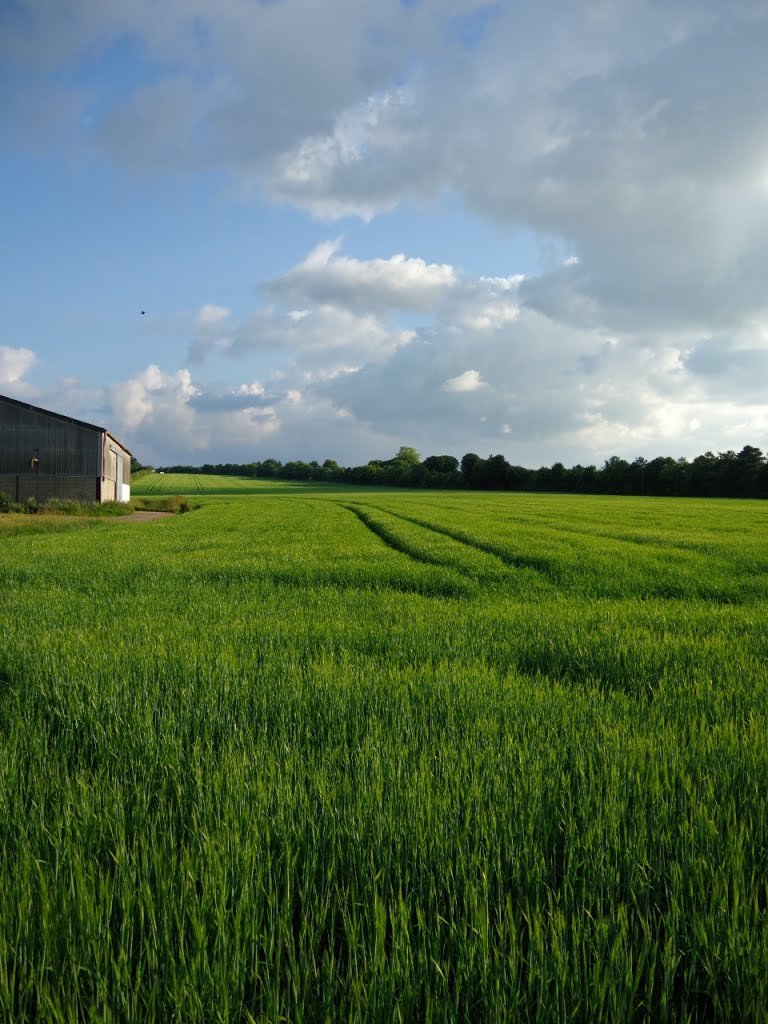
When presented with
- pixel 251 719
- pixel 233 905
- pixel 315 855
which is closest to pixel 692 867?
pixel 315 855

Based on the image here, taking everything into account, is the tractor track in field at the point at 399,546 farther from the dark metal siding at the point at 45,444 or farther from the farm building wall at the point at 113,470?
the dark metal siding at the point at 45,444

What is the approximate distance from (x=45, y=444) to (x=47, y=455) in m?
0.94

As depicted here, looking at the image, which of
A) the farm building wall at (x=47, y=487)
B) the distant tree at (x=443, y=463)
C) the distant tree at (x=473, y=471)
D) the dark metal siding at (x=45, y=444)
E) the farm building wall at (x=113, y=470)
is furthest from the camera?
the distant tree at (x=443, y=463)

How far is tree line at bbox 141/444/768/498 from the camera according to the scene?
4124 inches

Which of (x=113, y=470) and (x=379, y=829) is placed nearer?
(x=379, y=829)

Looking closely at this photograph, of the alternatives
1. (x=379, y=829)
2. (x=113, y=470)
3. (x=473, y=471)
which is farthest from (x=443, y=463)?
(x=379, y=829)

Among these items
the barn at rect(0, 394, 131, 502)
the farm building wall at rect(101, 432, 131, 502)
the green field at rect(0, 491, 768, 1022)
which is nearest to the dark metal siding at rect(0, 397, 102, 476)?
the barn at rect(0, 394, 131, 502)

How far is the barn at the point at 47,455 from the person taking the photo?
160 feet

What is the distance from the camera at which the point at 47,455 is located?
4938 cm

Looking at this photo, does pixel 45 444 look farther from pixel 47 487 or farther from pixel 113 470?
pixel 113 470

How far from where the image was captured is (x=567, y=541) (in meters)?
19.2

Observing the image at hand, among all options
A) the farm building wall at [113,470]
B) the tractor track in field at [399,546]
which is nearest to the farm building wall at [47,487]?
the farm building wall at [113,470]

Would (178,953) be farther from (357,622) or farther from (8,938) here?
(357,622)

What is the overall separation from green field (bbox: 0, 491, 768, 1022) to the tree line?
113949 mm
